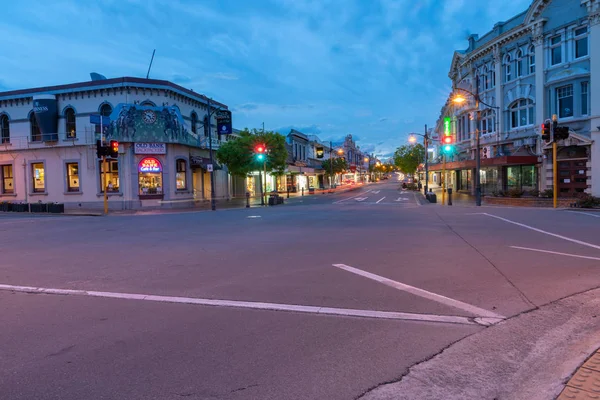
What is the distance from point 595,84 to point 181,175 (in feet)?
97.0

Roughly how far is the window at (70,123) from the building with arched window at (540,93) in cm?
2942

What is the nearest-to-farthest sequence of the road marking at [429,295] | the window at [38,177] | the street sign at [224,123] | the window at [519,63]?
1. the road marking at [429,295]
2. the window at [519,63]
3. the street sign at [224,123]
4. the window at [38,177]

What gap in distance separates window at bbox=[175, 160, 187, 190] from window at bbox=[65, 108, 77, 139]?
8043 mm

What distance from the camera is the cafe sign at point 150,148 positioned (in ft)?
108

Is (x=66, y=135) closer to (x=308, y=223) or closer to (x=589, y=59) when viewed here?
(x=308, y=223)

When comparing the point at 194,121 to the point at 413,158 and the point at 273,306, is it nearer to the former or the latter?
the point at 273,306

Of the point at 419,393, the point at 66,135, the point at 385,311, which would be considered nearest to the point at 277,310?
the point at 385,311

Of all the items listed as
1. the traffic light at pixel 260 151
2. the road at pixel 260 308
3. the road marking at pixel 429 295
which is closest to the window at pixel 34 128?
the traffic light at pixel 260 151

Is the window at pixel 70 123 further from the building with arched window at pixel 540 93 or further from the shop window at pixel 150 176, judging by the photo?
the building with arched window at pixel 540 93

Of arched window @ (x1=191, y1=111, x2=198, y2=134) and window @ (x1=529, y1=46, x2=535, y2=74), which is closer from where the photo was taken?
window @ (x1=529, y1=46, x2=535, y2=74)

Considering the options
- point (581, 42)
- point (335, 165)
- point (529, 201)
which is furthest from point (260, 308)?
point (335, 165)

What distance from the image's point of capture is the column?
27469mm

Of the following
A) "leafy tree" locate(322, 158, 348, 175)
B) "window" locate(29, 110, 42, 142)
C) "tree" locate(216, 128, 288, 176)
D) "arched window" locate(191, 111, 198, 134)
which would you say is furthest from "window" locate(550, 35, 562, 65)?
"leafy tree" locate(322, 158, 348, 175)

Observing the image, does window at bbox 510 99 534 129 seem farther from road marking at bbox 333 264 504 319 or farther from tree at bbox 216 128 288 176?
road marking at bbox 333 264 504 319
